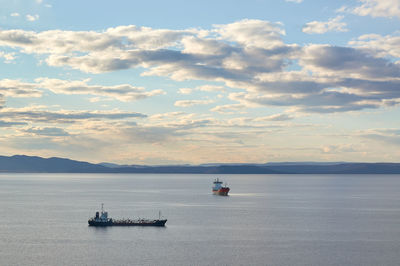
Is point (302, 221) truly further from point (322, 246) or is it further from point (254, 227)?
point (322, 246)

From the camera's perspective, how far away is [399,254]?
104 meters

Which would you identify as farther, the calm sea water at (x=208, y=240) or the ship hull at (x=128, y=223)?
the ship hull at (x=128, y=223)

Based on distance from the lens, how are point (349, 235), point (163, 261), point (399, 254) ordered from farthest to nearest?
point (349, 235) < point (399, 254) < point (163, 261)

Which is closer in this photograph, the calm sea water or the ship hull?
the calm sea water

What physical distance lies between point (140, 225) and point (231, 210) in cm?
5990

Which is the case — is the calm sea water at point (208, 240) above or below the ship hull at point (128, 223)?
below

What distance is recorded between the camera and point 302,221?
159 m

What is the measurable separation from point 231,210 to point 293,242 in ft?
262

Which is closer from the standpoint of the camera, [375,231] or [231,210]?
[375,231]

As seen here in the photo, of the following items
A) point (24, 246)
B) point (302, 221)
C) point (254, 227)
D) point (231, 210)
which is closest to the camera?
point (24, 246)

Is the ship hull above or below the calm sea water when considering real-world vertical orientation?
above

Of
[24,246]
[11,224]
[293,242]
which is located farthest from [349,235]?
[11,224]

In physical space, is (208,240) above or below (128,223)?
below

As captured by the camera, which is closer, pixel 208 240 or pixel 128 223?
pixel 208 240
